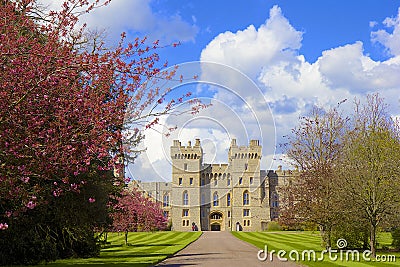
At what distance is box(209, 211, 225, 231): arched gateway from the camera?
279 feet

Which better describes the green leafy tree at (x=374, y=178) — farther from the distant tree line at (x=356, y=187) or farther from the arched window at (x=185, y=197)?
the arched window at (x=185, y=197)

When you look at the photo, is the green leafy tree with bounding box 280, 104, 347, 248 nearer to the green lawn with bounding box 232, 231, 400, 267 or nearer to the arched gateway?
the green lawn with bounding box 232, 231, 400, 267

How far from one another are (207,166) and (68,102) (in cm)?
7538

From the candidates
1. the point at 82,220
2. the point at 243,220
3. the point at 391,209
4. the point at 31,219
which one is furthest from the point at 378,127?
the point at 243,220

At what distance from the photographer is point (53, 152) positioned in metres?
8.41

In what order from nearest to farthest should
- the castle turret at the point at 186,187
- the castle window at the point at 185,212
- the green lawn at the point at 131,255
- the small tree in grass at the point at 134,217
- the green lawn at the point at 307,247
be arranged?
the green lawn at the point at 307,247 < the green lawn at the point at 131,255 < the small tree in grass at the point at 134,217 < the castle turret at the point at 186,187 < the castle window at the point at 185,212

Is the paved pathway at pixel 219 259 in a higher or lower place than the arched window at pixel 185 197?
lower

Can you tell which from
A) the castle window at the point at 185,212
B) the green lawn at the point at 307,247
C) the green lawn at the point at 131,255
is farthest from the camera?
the castle window at the point at 185,212

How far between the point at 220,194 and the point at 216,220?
17.2 ft

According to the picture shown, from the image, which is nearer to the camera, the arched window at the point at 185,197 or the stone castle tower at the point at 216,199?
the stone castle tower at the point at 216,199

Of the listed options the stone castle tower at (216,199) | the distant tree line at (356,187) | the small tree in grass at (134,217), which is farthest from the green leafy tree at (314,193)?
the stone castle tower at (216,199)

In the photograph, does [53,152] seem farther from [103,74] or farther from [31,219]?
[31,219]

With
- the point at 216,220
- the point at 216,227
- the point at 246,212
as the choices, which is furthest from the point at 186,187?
the point at 246,212

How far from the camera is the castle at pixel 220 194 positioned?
8181 centimetres
